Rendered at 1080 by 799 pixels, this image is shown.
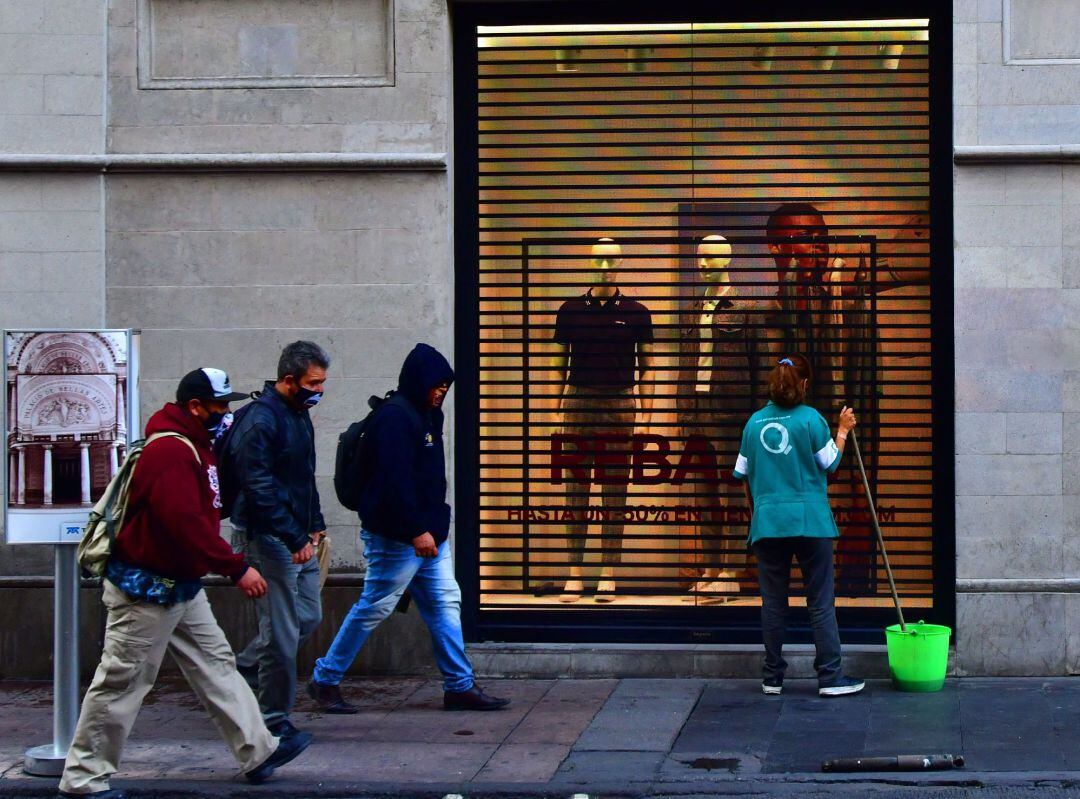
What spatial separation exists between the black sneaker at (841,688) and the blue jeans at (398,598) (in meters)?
2.00

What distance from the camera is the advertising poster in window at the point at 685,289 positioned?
31.2ft

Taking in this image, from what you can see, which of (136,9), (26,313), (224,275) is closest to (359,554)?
(224,275)

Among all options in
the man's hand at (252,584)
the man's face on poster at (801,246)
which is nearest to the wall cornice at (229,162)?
the man's face on poster at (801,246)

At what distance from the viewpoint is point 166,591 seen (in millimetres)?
6512

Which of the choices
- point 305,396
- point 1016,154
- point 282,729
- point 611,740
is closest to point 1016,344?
point 1016,154

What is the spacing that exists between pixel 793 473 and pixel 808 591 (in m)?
0.70

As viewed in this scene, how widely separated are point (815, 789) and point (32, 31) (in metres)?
6.71

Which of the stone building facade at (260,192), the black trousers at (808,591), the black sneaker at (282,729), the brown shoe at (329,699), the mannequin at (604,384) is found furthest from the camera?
the mannequin at (604,384)

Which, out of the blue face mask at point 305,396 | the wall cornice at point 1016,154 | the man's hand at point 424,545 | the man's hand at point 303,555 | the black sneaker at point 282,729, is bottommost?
the black sneaker at point 282,729

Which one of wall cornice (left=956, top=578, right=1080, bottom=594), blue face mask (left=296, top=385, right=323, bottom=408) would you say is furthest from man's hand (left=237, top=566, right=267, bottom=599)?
wall cornice (left=956, top=578, right=1080, bottom=594)

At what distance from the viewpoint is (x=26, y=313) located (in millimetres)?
9586

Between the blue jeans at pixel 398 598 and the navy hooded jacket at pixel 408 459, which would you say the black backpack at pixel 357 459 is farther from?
the blue jeans at pixel 398 598

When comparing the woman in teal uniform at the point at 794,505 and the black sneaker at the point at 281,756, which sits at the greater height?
the woman in teal uniform at the point at 794,505

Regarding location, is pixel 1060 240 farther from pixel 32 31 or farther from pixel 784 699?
pixel 32 31
